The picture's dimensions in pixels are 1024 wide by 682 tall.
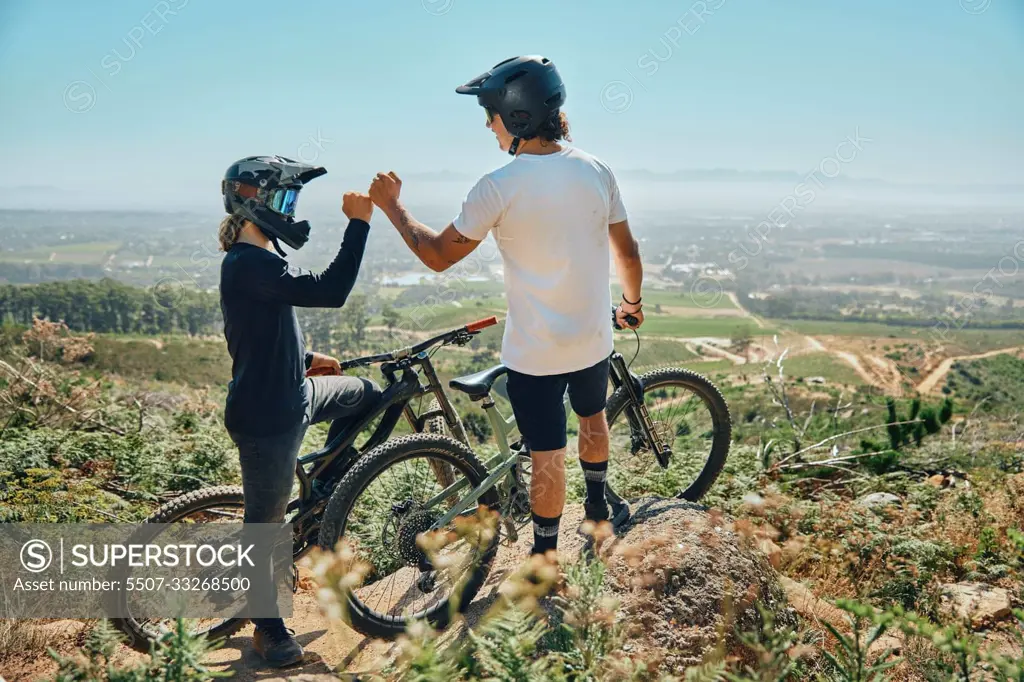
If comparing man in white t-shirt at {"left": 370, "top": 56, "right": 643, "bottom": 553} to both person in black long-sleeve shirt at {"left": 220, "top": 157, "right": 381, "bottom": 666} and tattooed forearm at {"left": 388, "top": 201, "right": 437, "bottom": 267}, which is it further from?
person in black long-sleeve shirt at {"left": 220, "top": 157, "right": 381, "bottom": 666}

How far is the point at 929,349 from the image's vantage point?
39531mm

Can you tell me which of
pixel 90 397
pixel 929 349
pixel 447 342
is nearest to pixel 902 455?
pixel 447 342

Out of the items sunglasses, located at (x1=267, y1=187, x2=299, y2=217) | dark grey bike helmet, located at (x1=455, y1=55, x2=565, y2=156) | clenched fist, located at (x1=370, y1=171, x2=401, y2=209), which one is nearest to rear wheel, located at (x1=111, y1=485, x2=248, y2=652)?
sunglasses, located at (x1=267, y1=187, x2=299, y2=217)

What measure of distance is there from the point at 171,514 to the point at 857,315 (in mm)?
74052

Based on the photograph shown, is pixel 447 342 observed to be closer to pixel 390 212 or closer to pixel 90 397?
pixel 390 212

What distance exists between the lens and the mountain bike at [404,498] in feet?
11.3

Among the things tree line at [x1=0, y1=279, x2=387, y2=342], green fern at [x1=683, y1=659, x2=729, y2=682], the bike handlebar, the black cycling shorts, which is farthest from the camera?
tree line at [x1=0, y1=279, x2=387, y2=342]

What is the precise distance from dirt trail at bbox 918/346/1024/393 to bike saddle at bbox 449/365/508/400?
28772mm

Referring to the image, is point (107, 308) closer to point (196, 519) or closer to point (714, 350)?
point (714, 350)

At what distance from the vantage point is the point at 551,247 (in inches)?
128

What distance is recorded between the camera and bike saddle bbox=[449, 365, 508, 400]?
3.72 metres

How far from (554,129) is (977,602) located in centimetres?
344

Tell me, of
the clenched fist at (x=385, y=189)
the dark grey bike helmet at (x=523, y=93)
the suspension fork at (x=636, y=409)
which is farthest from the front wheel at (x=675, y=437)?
the clenched fist at (x=385, y=189)

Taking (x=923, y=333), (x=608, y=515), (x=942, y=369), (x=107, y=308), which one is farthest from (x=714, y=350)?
(x=923, y=333)
